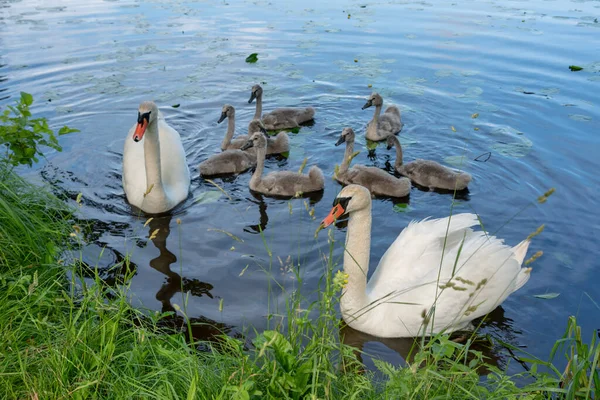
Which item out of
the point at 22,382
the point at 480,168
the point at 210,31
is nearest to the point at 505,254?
the point at 480,168

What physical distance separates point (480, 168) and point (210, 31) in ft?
29.3

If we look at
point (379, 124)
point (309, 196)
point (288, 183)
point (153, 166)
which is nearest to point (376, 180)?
→ point (309, 196)

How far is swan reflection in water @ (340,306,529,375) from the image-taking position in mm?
4773

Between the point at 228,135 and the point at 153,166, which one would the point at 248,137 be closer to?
the point at 228,135

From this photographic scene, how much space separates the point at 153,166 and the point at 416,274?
337 centimetres

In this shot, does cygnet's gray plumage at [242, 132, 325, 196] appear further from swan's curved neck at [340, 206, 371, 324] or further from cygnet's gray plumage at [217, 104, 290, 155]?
swan's curved neck at [340, 206, 371, 324]

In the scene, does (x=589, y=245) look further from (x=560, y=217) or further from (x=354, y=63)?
(x=354, y=63)

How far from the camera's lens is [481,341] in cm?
493

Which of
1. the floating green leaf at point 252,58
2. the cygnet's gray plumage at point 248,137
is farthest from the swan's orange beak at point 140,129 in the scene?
the floating green leaf at point 252,58

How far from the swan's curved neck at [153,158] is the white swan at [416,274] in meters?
2.66

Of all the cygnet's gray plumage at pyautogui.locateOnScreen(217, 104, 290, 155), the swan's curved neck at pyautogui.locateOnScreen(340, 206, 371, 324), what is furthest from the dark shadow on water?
the swan's curved neck at pyautogui.locateOnScreen(340, 206, 371, 324)

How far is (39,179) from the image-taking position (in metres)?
7.56

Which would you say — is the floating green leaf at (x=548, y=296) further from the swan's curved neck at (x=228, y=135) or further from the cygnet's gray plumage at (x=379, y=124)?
the swan's curved neck at (x=228, y=135)

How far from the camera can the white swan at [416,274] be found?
479 cm
